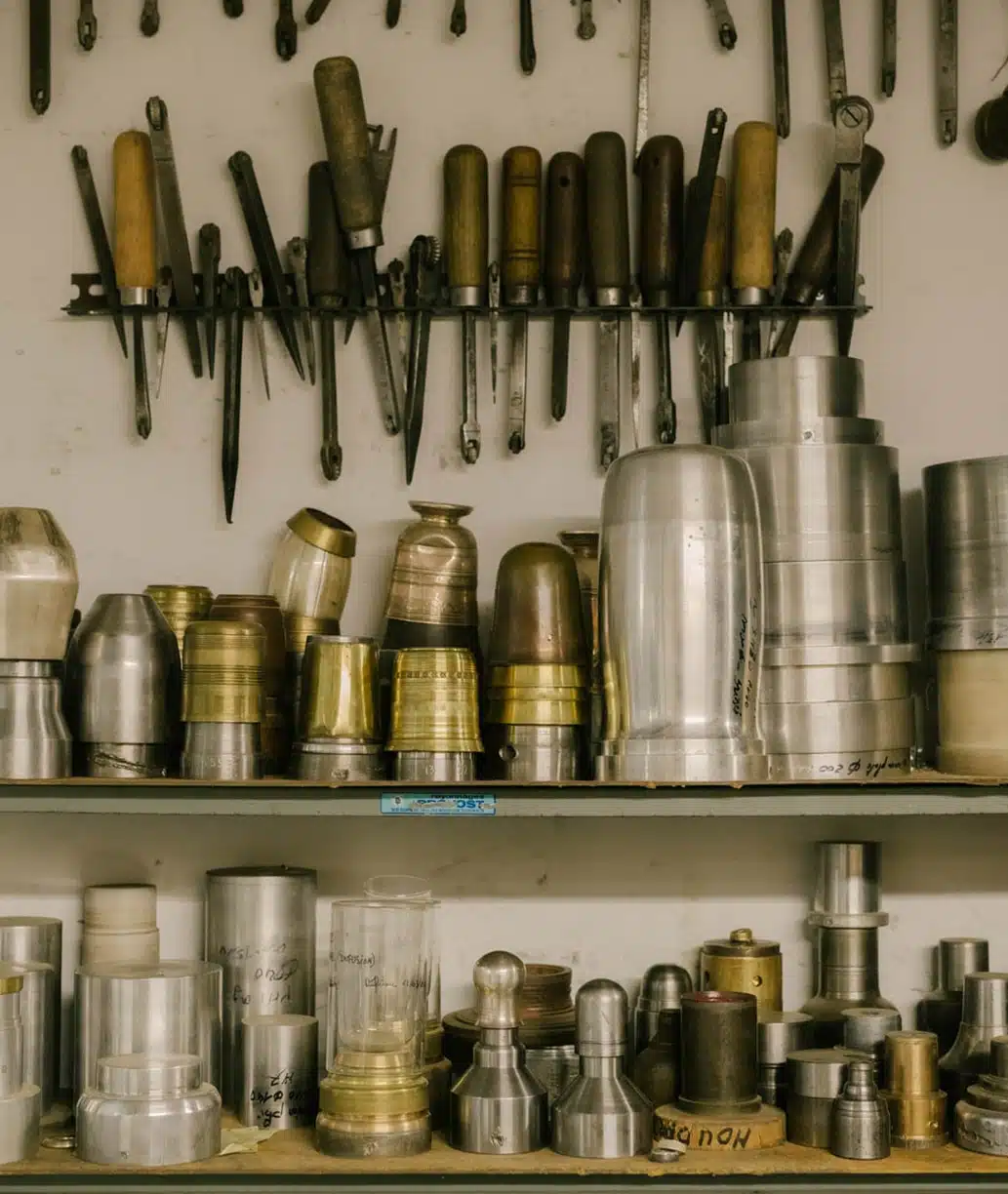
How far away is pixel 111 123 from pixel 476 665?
0.95 metres

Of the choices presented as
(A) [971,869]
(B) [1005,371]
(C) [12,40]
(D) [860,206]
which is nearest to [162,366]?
(C) [12,40]

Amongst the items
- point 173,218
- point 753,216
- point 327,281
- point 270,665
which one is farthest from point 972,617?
point 173,218

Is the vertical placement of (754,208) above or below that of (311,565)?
above

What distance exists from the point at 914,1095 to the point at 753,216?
1.13 meters

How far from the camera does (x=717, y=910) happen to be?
2131 millimetres

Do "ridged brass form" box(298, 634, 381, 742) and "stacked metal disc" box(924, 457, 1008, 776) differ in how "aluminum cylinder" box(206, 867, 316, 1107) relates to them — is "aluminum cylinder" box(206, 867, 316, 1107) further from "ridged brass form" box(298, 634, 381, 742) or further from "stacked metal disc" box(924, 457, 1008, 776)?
"stacked metal disc" box(924, 457, 1008, 776)

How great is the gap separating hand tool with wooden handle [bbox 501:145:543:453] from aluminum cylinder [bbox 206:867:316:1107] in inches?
26.8

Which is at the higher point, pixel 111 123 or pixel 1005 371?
pixel 111 123

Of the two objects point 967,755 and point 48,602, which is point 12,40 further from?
point 967,755

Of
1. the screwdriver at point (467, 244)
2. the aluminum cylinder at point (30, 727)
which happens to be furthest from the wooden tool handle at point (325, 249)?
the aluminum cylinder at point (30, 727)

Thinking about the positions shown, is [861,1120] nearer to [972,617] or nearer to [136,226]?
[972,617]

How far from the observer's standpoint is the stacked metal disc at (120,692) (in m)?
1.87

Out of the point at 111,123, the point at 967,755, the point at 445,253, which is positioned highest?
the point at 111,123

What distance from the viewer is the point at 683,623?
1.76 m
